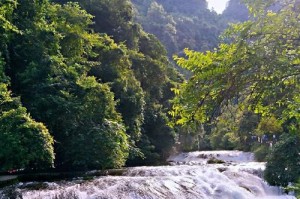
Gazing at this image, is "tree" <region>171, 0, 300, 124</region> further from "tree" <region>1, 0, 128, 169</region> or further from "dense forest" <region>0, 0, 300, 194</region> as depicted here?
"tree" <region>1, 0, 128, 169</region>

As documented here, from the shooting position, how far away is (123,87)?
2075 centimetres

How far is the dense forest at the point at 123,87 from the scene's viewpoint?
380 cm

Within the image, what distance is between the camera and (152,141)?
85.1ft

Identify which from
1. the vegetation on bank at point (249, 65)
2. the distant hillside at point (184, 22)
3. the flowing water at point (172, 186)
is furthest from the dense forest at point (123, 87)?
the distant hillside at point (184, 22)

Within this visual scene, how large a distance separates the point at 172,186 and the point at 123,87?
353 inches

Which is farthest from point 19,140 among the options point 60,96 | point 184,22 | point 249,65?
point 184,22

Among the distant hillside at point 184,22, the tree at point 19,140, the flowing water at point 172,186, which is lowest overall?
the flowing water at point 172,186

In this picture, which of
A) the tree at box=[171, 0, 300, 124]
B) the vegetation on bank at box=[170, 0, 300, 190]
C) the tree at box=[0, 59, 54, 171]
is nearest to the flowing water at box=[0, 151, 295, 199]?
the tree at box=[0, 59, 54, 171]

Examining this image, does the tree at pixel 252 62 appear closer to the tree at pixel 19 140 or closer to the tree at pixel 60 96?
the tree at pixel 19 140

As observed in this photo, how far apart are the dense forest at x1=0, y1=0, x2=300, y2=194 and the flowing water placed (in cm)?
100

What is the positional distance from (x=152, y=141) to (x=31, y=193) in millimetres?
15501

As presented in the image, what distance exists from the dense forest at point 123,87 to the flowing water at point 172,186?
3.28 ft

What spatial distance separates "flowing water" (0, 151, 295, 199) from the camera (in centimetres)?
1123

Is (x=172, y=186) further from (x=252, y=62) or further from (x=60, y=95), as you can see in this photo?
(x=252, y=62)
